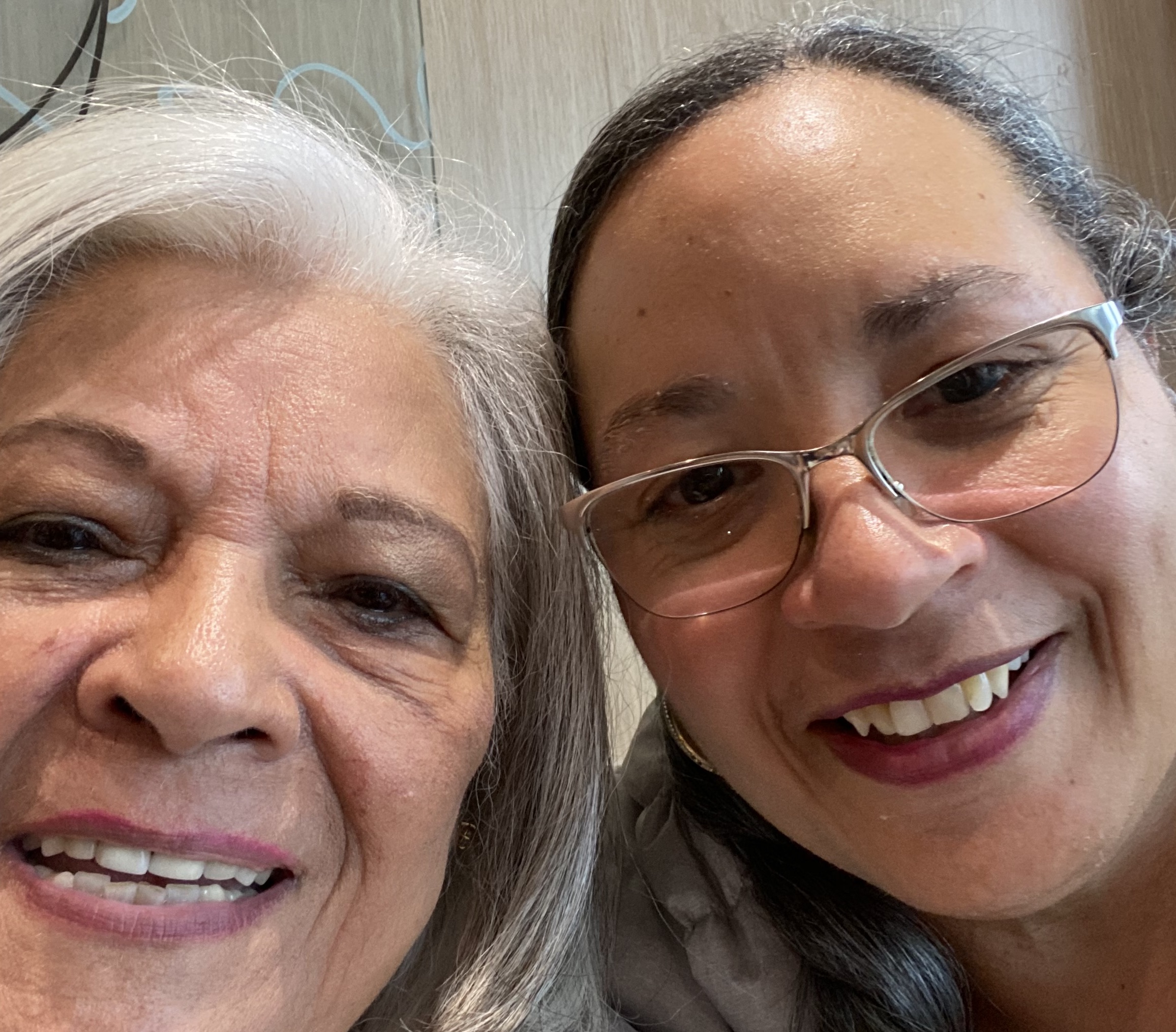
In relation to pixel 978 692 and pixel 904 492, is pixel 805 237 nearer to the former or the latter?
pixel 904 492

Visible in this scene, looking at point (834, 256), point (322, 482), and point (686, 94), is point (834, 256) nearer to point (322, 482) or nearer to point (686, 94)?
point (686, 94)

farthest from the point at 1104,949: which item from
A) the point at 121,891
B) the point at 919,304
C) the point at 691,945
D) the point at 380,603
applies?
the point at 121,891

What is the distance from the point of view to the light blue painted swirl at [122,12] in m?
1.48

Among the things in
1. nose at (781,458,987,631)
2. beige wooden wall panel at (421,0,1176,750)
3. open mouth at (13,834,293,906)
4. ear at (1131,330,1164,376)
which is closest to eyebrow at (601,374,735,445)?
nose at (781,458,987,631)

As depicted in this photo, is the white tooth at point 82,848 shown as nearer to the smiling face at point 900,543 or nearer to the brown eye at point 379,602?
the brown eye at point 379,602

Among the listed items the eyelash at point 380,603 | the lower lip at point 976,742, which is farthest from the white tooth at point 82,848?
the lower lip at point 976,742

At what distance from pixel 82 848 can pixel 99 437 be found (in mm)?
308

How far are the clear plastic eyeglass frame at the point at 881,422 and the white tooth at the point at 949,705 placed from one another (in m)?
0.14

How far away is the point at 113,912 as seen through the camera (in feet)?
2.21

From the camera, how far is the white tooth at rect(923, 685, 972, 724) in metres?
0.75

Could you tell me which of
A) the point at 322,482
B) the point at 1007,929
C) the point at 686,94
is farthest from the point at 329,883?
the point at 686,94

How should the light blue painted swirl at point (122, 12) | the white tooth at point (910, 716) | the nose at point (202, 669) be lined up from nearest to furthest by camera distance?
the nose at point (202, 669) → the white tooth at point (910, 716) → the light blue painted swirl at point (122, 12)

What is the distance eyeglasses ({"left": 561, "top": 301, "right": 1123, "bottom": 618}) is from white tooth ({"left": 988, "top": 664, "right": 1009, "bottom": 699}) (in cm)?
13

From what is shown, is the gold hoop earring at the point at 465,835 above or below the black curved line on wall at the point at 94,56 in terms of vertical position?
below
